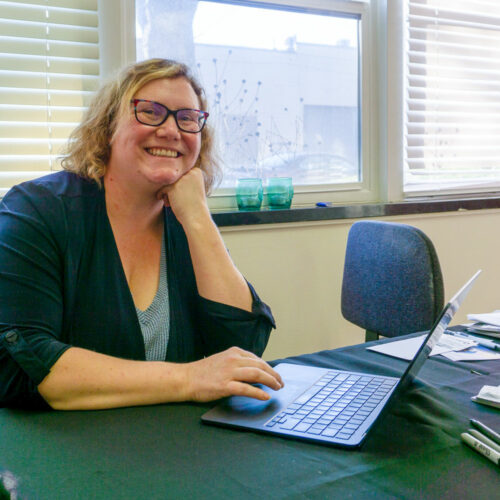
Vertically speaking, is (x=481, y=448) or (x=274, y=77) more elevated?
(x=274, y=77)

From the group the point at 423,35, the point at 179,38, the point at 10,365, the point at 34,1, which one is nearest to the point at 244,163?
the point at 179,38

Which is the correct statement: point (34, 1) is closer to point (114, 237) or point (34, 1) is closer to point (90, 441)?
point (114, 237)

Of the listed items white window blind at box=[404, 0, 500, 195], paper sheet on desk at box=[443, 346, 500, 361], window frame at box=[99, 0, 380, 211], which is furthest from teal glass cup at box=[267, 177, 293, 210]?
paper sheet on desk at box=[443, 346, 500, 361]

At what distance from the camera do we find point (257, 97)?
2412 millimetres

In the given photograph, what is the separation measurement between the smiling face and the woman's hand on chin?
49 millimetres

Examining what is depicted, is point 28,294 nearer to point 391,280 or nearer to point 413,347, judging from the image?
point 413,347

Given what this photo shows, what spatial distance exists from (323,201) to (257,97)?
54cm

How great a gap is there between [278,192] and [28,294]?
1429 millimetres

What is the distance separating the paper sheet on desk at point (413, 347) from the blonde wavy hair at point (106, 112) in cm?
75

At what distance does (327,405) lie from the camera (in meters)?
0.90

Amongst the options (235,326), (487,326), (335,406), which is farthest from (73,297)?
(487,326)

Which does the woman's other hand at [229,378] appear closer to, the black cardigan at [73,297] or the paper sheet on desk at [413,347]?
the black cardigan at [73,297]

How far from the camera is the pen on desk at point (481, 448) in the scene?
73 centimetres

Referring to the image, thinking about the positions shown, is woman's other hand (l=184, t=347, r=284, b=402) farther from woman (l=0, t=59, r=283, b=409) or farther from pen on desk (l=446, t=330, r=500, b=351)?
pen on desk (l=446, t=330, r=500, b=351)
